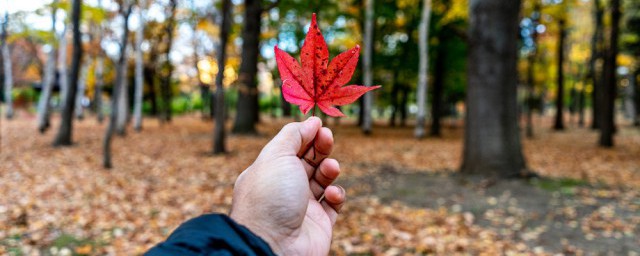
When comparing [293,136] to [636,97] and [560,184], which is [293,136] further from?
[636,97]

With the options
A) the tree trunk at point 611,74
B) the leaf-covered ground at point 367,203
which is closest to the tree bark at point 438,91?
the tree trunk at point 611,74

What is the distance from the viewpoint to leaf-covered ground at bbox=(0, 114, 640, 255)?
4578 millimetres

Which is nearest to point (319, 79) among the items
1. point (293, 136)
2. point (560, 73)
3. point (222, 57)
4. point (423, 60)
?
point (293, 136)

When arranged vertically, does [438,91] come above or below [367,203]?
above

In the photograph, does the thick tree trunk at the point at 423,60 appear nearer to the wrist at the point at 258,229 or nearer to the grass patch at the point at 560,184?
the grass patch at the point at 560,184

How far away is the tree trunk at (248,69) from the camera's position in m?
12.4

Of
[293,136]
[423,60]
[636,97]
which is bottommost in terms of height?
[293,136]

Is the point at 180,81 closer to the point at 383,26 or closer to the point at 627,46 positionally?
the point at 383,26

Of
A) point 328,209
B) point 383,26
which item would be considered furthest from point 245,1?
point 328,209

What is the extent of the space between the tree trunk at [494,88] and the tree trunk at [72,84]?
8.69m

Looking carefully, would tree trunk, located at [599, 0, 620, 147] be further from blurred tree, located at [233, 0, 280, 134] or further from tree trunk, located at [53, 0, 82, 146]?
tree trunk, located at [53, 0, 82, 146]

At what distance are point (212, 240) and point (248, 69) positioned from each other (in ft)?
40.1

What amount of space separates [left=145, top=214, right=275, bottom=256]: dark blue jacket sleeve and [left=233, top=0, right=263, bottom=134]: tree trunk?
1108 centimetres

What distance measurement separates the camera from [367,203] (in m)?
6.22
